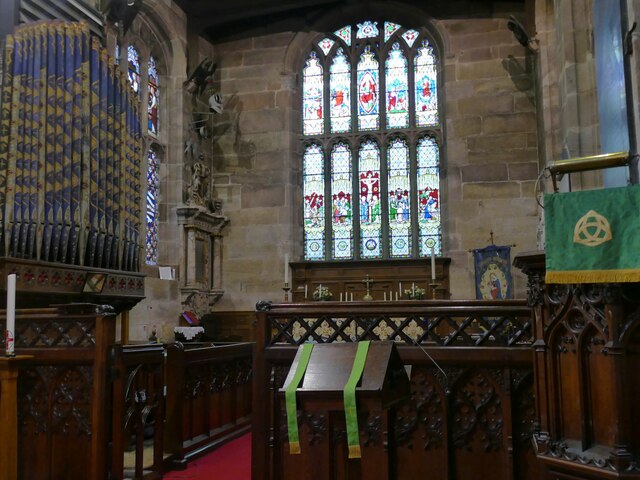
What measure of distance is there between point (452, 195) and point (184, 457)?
6911 millimetres

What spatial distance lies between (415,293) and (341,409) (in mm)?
6984

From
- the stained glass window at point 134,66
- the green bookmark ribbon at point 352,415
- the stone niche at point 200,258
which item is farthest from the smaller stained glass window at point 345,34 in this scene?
the green bookmark ribbon at point 352,415

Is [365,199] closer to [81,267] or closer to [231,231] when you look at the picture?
[231,231]

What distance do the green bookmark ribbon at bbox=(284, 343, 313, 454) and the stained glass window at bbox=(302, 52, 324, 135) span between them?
30.5ft

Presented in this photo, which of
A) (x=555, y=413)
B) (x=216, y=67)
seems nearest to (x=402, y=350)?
(x=555, y=413)

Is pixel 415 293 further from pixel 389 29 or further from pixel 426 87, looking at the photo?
pixel 389 29

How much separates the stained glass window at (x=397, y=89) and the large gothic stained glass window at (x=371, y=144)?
18 mm

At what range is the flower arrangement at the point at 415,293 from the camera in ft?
30.3

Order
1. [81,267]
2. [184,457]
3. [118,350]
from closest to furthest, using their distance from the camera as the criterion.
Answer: [118,350] → [184,457] → [81,267]

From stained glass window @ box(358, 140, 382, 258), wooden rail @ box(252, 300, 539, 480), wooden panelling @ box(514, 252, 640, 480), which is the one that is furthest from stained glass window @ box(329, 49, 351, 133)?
wooden panelling @ box(514, 252, 640, 480)

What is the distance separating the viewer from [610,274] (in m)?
2.79

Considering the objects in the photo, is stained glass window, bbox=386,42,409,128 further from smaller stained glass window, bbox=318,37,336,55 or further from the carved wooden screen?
the carved wooden screen

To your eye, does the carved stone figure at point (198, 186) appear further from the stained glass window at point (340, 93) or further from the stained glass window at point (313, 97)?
the stained glass window at point (340, 93)

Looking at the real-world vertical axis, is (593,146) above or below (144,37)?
below
